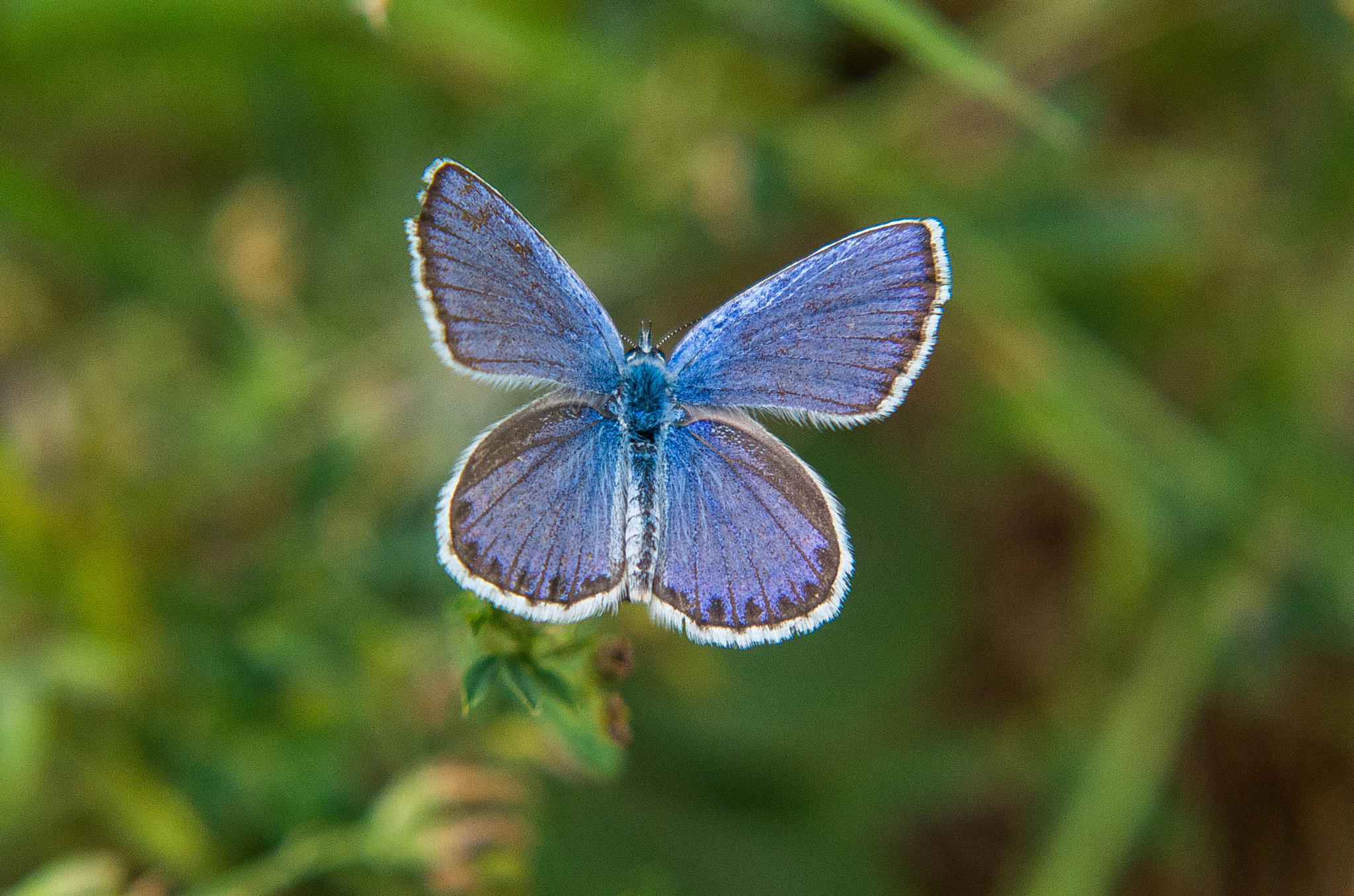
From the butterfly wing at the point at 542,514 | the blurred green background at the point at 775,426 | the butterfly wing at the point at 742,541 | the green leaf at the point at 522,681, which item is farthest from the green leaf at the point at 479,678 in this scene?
the blurred green background at the point at 775,426

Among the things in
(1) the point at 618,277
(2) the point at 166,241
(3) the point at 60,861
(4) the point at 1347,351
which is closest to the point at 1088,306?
(4) the point at 1347,351

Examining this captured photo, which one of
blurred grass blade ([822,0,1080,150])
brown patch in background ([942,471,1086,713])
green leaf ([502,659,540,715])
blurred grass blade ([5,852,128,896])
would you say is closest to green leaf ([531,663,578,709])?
green leaf ([502,659,540,715])

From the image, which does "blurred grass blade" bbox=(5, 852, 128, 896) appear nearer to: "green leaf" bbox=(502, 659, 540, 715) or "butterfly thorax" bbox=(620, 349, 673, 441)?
"green leaf" bbox=(502, 659, 540, 715)

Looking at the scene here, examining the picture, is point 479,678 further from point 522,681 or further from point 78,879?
point 78,879

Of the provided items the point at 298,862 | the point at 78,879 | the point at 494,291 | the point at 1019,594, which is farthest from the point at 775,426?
the point at 78,879

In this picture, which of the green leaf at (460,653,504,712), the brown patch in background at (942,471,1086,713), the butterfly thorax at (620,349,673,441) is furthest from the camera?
the brown patch in background at (942,471,1086,713)

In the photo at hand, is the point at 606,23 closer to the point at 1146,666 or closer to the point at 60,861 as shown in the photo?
the point at 1146,666

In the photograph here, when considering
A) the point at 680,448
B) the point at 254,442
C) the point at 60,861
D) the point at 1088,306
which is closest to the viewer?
the point at 680,448
